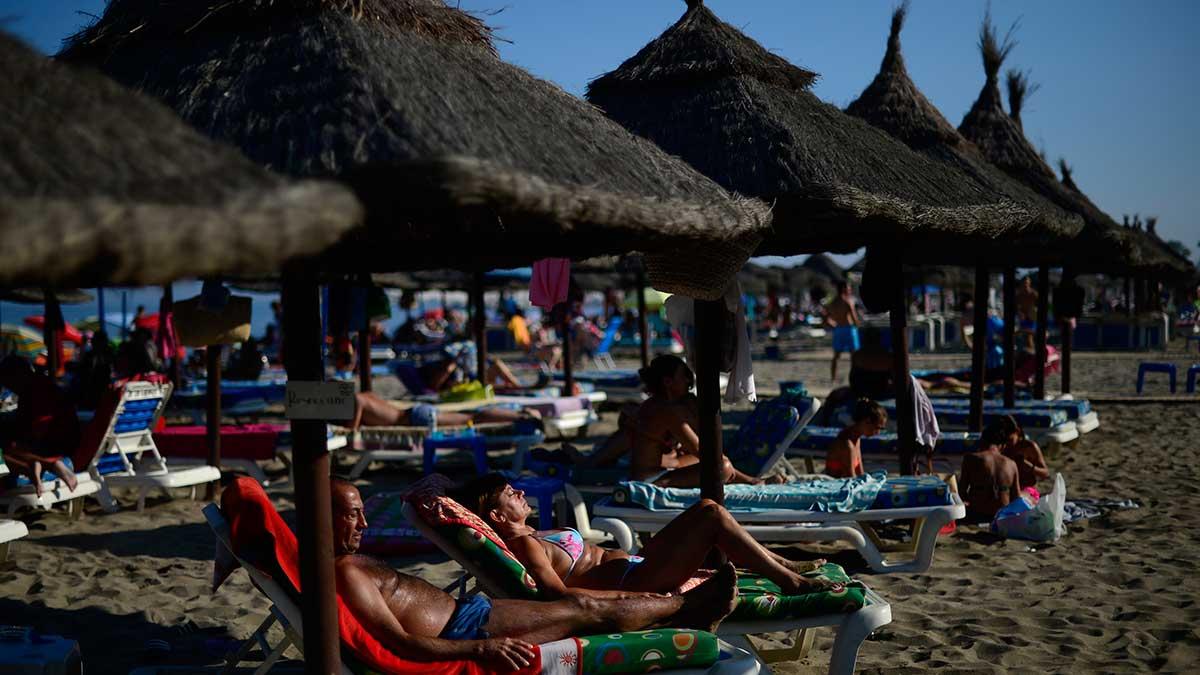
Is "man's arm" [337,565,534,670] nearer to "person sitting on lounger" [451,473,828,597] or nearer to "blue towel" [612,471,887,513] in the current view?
"person sitting on lounger" [451,473,828,597]

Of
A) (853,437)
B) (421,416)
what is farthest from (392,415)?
(853,437)

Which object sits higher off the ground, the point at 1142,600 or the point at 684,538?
the point at 684,538

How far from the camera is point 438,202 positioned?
2.61 metres

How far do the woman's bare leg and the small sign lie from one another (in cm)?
150

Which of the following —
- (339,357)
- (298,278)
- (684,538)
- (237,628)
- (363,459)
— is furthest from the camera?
(339,357)

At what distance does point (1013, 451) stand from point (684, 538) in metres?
4.20

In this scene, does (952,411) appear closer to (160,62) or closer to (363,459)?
(363,459)

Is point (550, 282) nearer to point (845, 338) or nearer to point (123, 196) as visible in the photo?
point (123, 196)

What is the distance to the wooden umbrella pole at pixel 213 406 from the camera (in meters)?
7.81

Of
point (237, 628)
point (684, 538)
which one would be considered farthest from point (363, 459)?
point (684, 538)

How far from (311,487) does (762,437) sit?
4262 millimetres

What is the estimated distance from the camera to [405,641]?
134 inches

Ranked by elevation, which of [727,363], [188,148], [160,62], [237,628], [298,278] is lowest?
[237,628]

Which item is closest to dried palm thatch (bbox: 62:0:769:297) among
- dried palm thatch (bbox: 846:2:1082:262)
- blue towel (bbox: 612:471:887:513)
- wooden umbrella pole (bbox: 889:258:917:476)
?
blue towel (bbox: 612:471:887:513)
